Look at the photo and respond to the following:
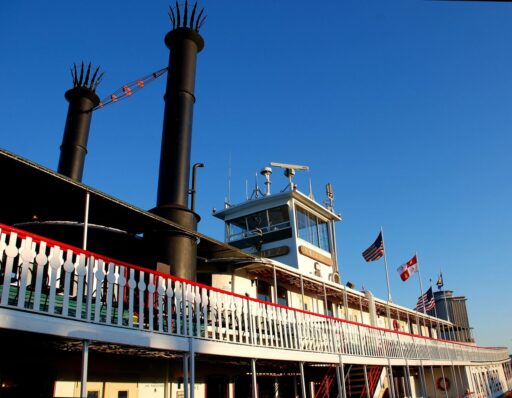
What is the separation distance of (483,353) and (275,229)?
22.2 meters

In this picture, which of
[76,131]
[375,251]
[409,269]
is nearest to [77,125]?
[76,131]

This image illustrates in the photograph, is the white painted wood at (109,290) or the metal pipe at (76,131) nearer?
the white painted wood at (109,290)

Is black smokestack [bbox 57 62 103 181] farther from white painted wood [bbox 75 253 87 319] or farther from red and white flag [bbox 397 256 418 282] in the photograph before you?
red and white flag [bbox 397 256 418 282]

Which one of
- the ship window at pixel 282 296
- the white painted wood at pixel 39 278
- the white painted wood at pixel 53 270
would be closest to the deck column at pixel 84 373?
the white painted wood at pixel 53 270

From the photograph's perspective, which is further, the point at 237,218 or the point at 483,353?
the point at 483,353

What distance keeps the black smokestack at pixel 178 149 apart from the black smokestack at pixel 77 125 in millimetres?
5296

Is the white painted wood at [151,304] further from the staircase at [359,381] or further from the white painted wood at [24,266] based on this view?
the staircase at [359,381]

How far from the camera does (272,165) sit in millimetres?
22531

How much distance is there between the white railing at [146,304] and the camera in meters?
6.06

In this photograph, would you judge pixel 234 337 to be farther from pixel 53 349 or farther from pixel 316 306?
pixel 316 306

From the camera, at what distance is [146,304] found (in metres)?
8.72

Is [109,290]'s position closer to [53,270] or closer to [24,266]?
[53,270]

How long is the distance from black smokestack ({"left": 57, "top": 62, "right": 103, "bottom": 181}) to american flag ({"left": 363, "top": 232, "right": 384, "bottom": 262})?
1547cm

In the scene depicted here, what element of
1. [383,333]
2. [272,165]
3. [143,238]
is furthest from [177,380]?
[272,165]
